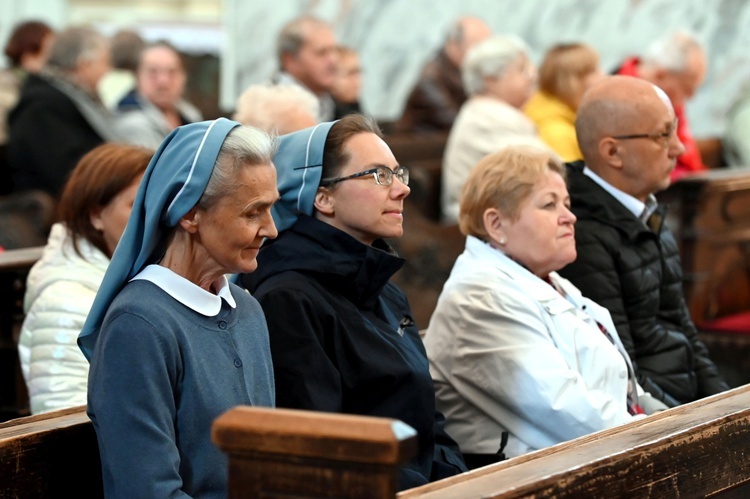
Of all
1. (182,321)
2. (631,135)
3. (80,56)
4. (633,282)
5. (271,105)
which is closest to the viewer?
(182,321)

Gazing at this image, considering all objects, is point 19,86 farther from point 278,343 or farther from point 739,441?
point 739,441

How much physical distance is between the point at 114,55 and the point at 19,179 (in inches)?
85.0

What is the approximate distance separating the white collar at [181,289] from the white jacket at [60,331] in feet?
3.14

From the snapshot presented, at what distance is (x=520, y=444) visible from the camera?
3301 mm

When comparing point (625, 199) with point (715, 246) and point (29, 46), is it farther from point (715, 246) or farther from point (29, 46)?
point (29, 46)

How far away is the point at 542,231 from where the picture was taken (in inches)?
136

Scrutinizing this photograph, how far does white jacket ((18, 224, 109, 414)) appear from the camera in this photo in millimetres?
3330

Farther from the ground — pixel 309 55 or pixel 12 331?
pixel 309 55

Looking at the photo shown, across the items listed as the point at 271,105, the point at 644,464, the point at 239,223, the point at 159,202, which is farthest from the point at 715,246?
the point at 159,202

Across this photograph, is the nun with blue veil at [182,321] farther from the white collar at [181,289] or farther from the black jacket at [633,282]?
the black jacket at [633,282]

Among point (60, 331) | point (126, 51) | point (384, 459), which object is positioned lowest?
point (126, 51)

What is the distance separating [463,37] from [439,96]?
0.48 meters

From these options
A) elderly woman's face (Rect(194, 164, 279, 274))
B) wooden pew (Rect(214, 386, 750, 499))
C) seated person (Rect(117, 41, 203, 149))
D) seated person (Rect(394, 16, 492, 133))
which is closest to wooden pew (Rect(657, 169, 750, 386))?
seated person (Rect(394, 16, 492, 133))

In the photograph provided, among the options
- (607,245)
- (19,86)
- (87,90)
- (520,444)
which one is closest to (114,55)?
(19,86)
